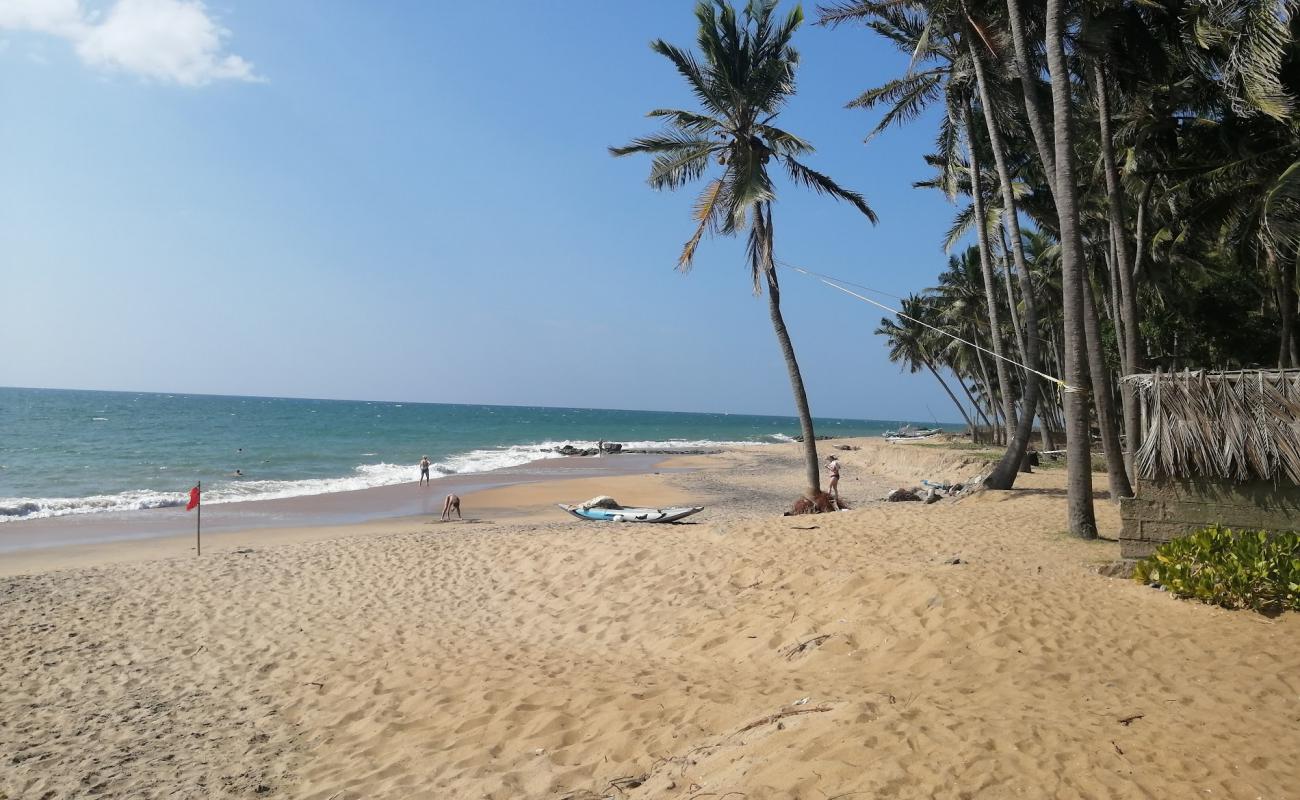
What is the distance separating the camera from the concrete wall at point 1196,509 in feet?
22.8

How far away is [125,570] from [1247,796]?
43.9ft

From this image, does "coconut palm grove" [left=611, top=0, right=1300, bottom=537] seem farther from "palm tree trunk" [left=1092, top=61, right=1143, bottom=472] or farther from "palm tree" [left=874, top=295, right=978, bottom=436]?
"palm tree" [left=874, top=295, right=978, bottom=436]

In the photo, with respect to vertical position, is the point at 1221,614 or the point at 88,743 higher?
the point at 1221,614

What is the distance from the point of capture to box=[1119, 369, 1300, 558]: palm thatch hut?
22.6ft

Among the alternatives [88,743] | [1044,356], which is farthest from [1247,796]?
[1044,356]

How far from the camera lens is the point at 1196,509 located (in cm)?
731

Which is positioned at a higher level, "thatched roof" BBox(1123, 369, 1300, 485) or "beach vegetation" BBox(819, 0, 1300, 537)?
"beach vegetation" BBox(819, 0, 1300, 537)

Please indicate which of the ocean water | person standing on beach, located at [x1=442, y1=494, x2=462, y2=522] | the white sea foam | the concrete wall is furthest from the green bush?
the ocean water

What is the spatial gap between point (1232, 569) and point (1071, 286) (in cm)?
439

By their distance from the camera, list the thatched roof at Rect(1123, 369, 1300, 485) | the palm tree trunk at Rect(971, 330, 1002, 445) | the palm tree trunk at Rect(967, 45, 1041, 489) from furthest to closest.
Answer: the palm tree trunk at Rect(971, 330, 1002, 445)
the palm tree trunk at Rect(967, 45, 1041, 489)
the thatched roof at Rect(1123, 369, 1300, 485)

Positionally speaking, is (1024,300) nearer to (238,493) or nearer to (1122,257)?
(1122,257)

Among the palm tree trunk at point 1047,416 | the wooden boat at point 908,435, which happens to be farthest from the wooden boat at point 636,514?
the wooden boat at point 908,435

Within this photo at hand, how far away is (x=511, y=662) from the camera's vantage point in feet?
21.9

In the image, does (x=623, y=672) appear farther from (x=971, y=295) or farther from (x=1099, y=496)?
(x=971, y=295)
